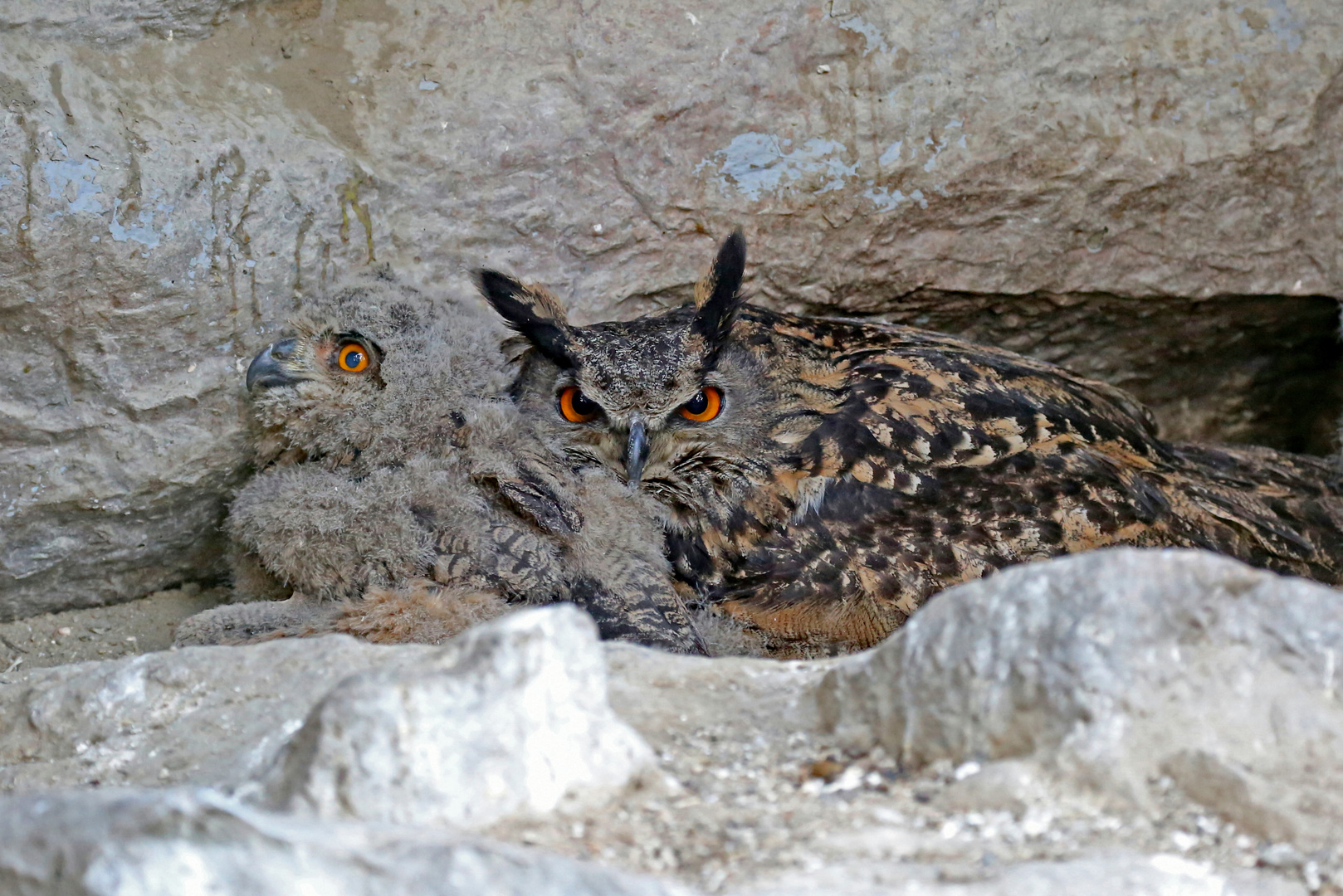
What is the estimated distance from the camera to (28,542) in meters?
3.23

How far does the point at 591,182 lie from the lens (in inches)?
143

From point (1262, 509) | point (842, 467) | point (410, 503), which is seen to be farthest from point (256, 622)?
point (1262, 509)

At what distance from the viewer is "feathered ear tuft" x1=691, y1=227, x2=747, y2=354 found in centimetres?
312

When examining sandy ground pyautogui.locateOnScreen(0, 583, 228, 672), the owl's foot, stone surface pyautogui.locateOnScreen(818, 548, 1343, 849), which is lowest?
sandy ground pyautogui.locateOnScreen(0, 583, 228, 672)

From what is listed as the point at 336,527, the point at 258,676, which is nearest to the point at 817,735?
the point at 258,676

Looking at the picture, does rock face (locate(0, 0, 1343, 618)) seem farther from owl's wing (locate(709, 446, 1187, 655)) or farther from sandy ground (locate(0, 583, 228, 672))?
owl's wing (locate(709, 446, 1187, 655))

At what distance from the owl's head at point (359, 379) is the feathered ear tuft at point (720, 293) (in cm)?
63

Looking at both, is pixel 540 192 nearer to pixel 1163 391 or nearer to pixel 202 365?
pixel 202 365

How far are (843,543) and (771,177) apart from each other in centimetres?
126

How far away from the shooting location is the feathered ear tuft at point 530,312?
3.14 meters

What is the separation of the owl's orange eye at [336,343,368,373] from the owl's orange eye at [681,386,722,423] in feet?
2.83

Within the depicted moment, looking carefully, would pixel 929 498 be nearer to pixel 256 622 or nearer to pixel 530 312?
pixel 530 312

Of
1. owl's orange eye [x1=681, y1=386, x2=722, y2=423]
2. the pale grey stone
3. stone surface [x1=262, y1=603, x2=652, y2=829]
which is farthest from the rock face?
the pale grey stone

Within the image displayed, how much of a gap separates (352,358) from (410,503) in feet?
1.57
